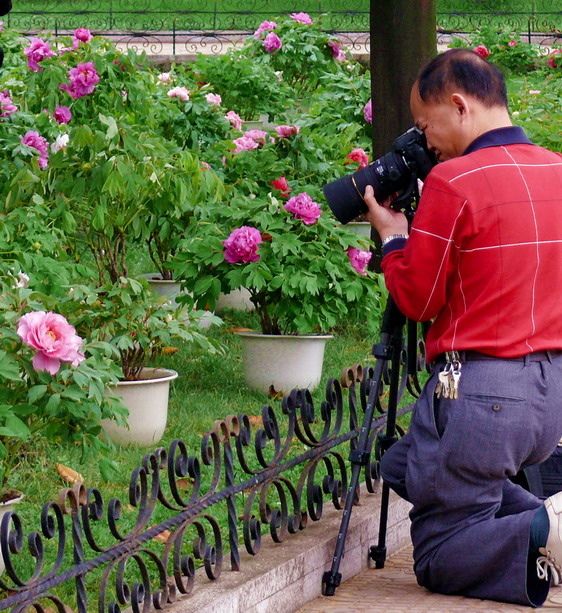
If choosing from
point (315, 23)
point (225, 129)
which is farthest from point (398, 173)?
point (315, 23)

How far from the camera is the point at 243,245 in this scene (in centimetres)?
521

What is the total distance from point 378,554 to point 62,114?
322 cm

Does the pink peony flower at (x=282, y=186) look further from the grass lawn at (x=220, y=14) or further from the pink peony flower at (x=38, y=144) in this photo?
the grass lawn at (x=220, y=14)

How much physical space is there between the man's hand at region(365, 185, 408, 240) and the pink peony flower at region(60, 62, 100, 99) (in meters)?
2.90

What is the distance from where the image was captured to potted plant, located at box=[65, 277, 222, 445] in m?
4.41

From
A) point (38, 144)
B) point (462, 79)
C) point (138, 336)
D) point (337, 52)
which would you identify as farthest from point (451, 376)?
point (337, 52)

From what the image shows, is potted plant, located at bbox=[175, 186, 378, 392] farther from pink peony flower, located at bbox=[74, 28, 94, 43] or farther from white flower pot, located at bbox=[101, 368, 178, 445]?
pink peony flower, located at bbox=[74, 28, 94, 43]

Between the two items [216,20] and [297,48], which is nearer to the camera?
[297,48]

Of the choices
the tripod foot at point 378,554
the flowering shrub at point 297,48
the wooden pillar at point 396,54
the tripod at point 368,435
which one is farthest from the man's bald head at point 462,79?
the flowering shrub at point 297,48

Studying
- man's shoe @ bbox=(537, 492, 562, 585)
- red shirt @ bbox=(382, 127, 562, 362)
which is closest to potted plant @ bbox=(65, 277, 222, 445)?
red shirt @ bbox=(382, 127, 562, 362)

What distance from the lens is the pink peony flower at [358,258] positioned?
5.46 metres

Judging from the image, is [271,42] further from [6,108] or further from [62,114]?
[6,108]

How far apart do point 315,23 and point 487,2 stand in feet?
61.3

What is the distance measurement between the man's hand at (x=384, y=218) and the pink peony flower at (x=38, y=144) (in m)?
2.28
